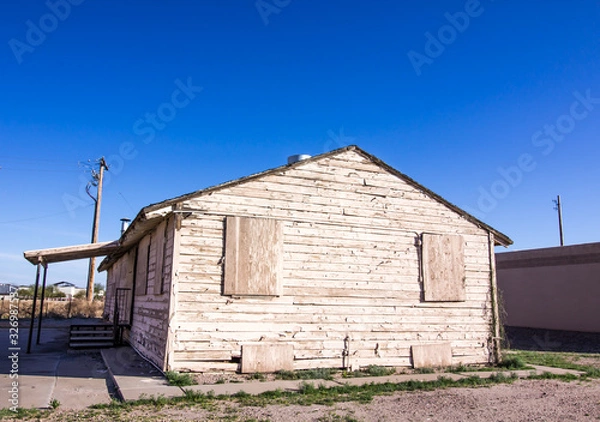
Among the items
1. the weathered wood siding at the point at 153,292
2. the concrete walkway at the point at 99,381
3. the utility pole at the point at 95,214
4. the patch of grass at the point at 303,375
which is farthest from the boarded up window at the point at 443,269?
the utility pole at the point at 95,214

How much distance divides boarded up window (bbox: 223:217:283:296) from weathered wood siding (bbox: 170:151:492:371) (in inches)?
6.5

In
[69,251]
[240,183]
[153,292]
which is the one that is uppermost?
[240,183]

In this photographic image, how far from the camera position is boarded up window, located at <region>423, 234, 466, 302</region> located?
11.6m

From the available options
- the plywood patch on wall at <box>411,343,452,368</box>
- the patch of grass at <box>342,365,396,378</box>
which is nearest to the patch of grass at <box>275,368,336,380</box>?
the patch of grass at <box>342,365,396,378</box>

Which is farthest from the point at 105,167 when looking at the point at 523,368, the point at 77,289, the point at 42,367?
the point at 77,289

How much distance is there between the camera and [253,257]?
32.7 feet

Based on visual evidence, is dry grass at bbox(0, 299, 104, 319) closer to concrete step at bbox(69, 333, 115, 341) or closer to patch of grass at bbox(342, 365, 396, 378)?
concrete step at bbox(69, 333, 115, 341)

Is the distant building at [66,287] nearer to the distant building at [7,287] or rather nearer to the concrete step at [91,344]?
the distant building at [7,287]

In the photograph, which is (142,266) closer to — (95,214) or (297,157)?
(297,157)

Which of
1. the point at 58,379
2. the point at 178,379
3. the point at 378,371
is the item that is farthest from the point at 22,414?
Answer: the point at 378,371

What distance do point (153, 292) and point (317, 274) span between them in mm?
3938

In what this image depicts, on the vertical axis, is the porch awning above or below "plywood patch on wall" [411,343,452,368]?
above

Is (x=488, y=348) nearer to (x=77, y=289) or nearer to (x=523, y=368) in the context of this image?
(x=523, y=368)

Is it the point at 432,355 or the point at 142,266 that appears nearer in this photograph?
the point at 432,355
